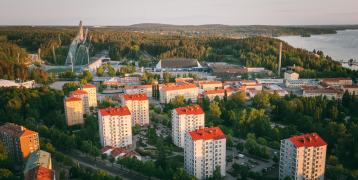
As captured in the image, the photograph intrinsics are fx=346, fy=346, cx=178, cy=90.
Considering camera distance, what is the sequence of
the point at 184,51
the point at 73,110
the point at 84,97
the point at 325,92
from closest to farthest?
the point at 73,110 < the point at 84,97 < the point at 325,92 < the point at 184,51

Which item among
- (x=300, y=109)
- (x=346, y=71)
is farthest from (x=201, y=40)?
(x=300, y=109)

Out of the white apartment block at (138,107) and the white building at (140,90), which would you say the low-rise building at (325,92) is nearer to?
the white building at (140,90)

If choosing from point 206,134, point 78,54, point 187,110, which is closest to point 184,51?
point 78,54

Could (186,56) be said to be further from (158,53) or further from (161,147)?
(161,147)

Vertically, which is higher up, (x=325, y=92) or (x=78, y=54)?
(x=78, y=54)

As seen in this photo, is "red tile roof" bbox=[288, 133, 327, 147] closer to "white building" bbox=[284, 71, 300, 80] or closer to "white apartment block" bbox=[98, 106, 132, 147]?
"white apartment block" bbox=[98, 106, 132, 147]

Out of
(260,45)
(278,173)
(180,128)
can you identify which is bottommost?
(278,173)

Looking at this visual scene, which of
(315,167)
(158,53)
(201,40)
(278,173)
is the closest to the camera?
(315,167)

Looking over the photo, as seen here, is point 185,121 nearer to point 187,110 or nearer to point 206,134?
point 187,110
